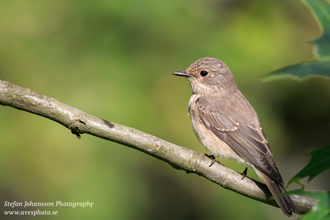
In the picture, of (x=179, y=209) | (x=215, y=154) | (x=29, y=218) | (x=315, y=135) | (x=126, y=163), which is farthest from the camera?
(x=315, y=135)

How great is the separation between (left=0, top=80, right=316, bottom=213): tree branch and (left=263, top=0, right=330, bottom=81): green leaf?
63.6 inches

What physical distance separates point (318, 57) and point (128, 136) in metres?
1.69

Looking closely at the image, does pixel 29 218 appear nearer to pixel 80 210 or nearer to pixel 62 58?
pixel 80 210

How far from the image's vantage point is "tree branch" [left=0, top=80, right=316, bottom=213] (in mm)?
2797

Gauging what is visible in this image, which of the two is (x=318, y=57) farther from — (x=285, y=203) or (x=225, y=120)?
(x=225, y=120)

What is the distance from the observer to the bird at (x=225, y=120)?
3928 mm

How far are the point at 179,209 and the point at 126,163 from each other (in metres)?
1.33

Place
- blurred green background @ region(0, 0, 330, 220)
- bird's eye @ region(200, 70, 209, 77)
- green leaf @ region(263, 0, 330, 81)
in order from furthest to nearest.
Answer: bird's eye @ region(200, 70, 209, 77), blurred green background @ region(0, 0, 330, 220), green leaf @ region(263, 0, 330, 81)

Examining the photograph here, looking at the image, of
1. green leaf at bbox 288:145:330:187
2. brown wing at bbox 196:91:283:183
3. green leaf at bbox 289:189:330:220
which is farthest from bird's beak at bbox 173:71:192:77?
green leaf at bbox 289:189:330:220

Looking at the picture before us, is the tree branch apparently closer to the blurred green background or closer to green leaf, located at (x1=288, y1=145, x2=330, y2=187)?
the blurred green background

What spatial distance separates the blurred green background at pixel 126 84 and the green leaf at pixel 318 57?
2.94m

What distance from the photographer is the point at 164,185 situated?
497 centimetres

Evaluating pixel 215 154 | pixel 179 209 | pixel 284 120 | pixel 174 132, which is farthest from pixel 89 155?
pixel 284 120

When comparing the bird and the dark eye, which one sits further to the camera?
the dark eye
